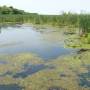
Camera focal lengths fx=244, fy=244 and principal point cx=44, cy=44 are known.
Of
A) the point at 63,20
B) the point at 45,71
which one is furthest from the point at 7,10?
the point at 45,71

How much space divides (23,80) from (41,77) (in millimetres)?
686

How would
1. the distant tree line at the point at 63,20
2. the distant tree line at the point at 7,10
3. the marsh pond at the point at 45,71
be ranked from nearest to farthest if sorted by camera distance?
1. the marsh pond at the point at 45,71
2. the distant tree line at the point at 63,20
3. the distant tree line at the point at 7,10

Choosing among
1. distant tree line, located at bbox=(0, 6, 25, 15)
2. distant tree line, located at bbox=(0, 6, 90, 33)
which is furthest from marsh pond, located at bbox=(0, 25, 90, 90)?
distant tree line, located at bbox=(0, 6, 25, 15)

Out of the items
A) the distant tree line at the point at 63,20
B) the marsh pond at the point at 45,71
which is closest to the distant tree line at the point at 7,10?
the distant tree line at the point at 63,20

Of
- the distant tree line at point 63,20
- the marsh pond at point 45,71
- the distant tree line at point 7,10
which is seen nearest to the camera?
the marsh pond at point 45,71

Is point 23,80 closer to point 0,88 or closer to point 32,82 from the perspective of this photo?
point 32,82

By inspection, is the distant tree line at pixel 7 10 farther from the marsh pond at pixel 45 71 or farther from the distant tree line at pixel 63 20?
the marsh pond at pixel 45 71

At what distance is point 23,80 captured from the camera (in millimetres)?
7836

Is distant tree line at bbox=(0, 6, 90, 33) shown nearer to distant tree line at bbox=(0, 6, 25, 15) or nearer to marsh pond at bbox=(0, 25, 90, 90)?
distant tree line at bbox=(0, 6, 25, 15)

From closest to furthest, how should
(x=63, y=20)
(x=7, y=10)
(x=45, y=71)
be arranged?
(x=45, y=71)
(x=63, y=20)
(x=7, y=10)

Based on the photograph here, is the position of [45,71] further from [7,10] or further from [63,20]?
[7,10]

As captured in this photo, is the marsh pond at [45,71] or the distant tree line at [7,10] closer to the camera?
the marsh pond at [45,71]

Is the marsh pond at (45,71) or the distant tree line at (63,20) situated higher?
the distant tree line at (63,20)

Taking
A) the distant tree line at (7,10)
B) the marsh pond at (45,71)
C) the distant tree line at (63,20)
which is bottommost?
the marsh pond at (45,71)
